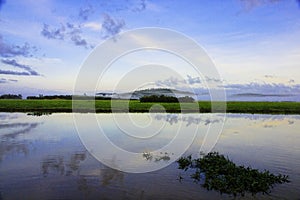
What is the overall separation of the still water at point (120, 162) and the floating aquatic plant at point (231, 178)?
0.27 meters

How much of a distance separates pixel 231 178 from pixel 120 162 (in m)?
4.22

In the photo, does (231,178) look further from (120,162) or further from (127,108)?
(127,108)

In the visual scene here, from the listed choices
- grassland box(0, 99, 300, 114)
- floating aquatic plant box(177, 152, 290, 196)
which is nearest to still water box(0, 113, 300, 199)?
floating aquatic plant box(177, 152, 290, 196)

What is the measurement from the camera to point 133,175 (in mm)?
9422

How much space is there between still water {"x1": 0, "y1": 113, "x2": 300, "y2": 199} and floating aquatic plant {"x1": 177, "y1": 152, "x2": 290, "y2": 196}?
271 mm

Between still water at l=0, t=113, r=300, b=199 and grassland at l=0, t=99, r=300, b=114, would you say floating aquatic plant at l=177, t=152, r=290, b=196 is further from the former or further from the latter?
grassland at l=0, t=99, r=300, b=114

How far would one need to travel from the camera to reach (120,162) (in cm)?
1101

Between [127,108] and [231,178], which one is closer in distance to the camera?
[231,178]

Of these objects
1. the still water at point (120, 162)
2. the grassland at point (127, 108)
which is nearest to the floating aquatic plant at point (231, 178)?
the still water at point (120, 162)

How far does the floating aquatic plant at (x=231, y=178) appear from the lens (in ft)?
26.6

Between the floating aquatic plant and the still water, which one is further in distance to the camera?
the floating aquatic plant

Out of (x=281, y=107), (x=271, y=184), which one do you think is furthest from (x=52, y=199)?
(x=281, y=107)

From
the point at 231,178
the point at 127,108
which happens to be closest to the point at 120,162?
the point at 231,178

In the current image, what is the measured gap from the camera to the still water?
7848 millimetres
